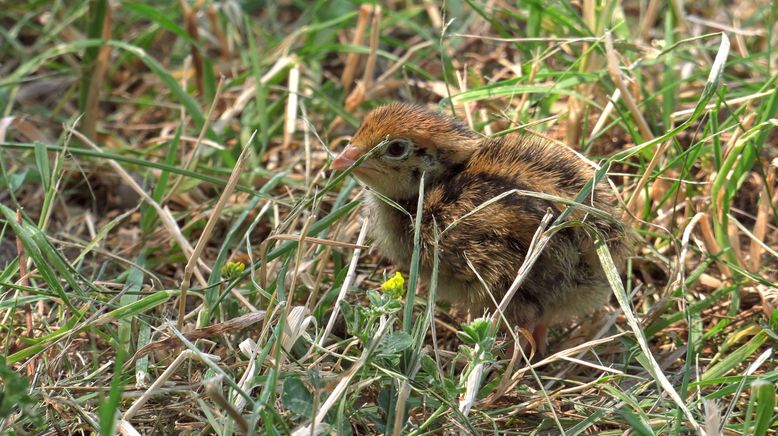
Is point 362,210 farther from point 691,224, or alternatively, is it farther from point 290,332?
point 691,224

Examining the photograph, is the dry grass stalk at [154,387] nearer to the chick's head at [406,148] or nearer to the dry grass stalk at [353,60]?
the chick's head at [406,148]

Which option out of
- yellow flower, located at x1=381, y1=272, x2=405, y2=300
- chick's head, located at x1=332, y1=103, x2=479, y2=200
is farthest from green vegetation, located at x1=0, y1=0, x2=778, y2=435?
chick's head, located at x1=332, y1=103, x2=479, y2=200

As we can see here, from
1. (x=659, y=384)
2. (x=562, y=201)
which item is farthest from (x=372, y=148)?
(x=659, y=384)

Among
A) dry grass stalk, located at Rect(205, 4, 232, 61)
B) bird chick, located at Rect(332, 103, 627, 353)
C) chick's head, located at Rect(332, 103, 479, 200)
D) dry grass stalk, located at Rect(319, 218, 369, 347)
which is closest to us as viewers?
dry grass stalk, located at Rect(319, 218, 369, 347)

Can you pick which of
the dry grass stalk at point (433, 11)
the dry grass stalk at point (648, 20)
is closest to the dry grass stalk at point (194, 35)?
the dry grass stalk at point (433, 11)

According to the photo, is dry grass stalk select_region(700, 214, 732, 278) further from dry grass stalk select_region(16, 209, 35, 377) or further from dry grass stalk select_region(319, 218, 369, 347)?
dry grass stalk select_region(16, 209, 35, 377)

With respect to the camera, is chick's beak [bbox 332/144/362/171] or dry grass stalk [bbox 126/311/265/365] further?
chick's beak [bbox 332/144/362/171]

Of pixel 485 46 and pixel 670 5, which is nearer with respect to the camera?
pixel 670 5

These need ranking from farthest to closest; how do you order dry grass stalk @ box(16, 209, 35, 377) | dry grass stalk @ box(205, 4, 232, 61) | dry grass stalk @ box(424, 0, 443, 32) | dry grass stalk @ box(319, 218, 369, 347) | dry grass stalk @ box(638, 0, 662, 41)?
dry grass stalk @ box(424, 0, 443, 32) < dry grass stalk @ box(205, 4, 232, 61) < dry grass stalk @ box(638, 0, 662, 41) < dry grass stalk @ box(16, 209, 35, 377) < dry grass stalk @ box(319, 218, 369, 347)
